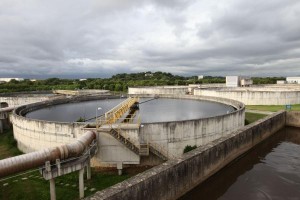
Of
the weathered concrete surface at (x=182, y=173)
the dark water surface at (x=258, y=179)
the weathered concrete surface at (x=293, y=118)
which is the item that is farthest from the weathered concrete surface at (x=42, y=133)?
the weathered concrete surface at (x=293, y=118)

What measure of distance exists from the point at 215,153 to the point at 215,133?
4.58m

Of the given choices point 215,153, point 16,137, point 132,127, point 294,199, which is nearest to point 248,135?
point 215,153

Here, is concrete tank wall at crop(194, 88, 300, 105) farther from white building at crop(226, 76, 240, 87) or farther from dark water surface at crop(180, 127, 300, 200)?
white building at crop(226, 76, 240, 87)

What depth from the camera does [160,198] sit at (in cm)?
979

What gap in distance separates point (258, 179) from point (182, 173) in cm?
480

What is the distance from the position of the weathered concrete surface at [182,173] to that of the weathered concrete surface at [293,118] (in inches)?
437

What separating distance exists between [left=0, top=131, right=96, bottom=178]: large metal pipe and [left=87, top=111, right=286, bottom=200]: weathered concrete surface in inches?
140

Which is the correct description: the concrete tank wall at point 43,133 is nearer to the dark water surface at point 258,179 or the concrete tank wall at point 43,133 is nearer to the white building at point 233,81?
the dark water surface at point 258,179

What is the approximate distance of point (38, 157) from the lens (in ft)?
33.4

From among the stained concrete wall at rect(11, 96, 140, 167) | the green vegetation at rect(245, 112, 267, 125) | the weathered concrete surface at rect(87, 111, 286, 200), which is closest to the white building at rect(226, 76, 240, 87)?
the green vegetation at rect(245, 112, 267, 125)

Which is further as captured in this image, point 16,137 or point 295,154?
point 16,137

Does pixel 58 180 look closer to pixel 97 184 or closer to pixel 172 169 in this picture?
pixel 97 184

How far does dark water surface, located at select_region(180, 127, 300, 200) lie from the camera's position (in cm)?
1143

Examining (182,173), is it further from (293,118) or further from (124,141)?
(293,118)
